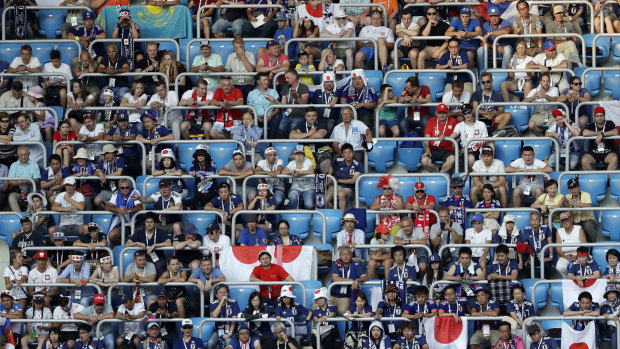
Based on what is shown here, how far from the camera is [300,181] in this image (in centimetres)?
1886

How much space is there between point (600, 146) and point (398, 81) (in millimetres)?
3138

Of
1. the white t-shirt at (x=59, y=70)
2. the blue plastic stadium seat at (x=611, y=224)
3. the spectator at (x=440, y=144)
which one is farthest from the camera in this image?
the white t-shirt at (x=59, y=70)

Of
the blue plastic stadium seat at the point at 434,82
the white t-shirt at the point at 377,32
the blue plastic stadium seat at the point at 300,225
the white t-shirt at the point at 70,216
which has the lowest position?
the blue plastic stadium seat at the point at 300,225

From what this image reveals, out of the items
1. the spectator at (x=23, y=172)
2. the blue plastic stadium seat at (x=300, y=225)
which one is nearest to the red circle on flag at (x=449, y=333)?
the blue plastic stadium seat at (x=300, y=225)

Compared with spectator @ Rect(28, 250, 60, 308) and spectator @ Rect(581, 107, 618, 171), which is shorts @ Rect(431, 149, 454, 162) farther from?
spectator @ Rect(28, 250, 60, 308)

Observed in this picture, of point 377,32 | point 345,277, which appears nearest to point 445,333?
point 345,277

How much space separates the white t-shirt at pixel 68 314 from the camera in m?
17.5

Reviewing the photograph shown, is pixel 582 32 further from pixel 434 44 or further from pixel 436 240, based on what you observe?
pixel 436 240

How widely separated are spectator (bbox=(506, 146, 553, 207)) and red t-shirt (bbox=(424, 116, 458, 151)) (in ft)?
3.23

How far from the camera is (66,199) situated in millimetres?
18703

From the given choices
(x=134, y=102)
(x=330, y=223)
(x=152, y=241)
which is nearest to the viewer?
(x=152, y=241)

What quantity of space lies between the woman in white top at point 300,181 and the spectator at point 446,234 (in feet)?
5.69

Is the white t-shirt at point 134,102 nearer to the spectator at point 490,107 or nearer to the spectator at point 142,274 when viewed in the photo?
the spectator at point 142,274

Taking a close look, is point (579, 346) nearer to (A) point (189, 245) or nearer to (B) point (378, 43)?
(A) point (189, 245)
